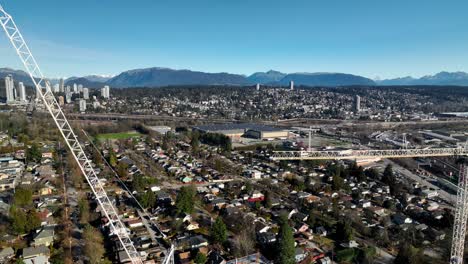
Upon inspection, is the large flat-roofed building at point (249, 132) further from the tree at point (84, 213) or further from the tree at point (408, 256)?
the tree at point (408, 256)

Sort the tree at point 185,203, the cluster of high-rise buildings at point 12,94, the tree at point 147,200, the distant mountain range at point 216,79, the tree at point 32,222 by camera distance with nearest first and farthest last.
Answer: the tree at point 32,222 → the tree at point 185,203 → the tree at point 147,200 → the cluster of high-rise buildings at point 12,94 → the distant mountain range at point 216,79

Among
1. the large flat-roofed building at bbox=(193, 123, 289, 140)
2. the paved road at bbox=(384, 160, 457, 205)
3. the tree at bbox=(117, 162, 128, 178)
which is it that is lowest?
the paved road at bbox=(384, 160, 457, 205)

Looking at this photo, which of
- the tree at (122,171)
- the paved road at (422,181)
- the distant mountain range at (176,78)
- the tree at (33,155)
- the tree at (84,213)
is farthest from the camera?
the distant mountain range at (176,78)

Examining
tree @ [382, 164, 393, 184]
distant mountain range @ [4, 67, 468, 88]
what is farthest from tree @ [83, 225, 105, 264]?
distant mountain range @ [4, 67, 468, 88]

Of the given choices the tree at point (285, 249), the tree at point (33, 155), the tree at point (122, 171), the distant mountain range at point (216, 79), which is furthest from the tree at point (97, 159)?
the distant mountain range at point (216, 79)

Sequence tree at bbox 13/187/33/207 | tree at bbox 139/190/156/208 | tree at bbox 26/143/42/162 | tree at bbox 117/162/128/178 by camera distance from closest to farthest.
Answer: tree at bbox 13/187/33/207, tree at bbox 139/190/156/208, tree at bbox 117/162/128/178, tree at bbox 26/143/42/162

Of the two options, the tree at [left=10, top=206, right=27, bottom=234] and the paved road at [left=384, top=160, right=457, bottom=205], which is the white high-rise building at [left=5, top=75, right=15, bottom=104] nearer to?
the tree at [left=10, top=206, right=27, bottom=234]

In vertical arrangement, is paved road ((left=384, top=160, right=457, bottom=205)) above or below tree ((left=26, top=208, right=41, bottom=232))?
below

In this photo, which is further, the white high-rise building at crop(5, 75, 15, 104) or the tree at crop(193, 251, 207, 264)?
the white high-rise building at crop(5, 75, 15, 104)

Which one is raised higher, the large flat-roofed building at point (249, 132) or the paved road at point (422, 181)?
the large flat-roofed building at point (249, 132)

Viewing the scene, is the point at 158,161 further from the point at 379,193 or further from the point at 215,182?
the point at 379,193

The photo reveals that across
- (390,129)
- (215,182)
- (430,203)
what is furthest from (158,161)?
(390,129)
